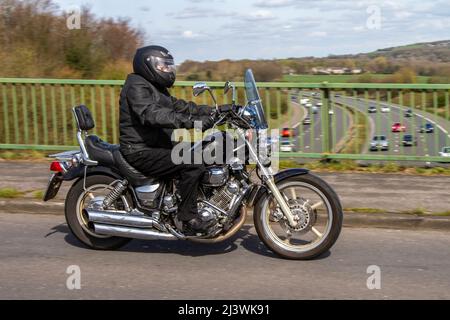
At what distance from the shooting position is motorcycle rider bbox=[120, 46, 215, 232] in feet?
18.6

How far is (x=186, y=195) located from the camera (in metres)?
5.70

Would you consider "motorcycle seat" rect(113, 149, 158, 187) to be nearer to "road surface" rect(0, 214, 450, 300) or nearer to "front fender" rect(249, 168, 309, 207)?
"road surface" rect(0, 214, 450, 300)

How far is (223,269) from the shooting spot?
223 inches

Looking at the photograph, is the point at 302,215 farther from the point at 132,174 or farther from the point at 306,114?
the point at 306,114

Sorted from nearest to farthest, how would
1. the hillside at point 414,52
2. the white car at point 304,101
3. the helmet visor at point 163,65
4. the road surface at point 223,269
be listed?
the road surface at point 223,269 < the helmet visor at point 163,65 < the white car at point 304,101 < the hillside at point 414,52

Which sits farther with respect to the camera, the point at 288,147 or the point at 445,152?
the point at 288,147

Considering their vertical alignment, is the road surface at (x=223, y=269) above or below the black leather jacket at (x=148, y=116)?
below

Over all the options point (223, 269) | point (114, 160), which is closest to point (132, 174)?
point (114, 160)

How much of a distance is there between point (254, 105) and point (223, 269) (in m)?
1.44

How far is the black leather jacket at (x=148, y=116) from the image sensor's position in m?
5.62

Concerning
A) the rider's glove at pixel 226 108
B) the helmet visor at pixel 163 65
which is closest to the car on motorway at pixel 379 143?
the rider's glove at pixel 226 108

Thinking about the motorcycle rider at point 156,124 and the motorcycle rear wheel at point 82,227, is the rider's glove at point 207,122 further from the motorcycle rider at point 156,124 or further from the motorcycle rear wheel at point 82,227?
the motorcycle rear wheel at point 82,227
